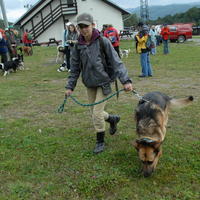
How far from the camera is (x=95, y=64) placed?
11.0ft

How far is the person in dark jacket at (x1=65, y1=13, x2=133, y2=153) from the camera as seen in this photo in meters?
3.28

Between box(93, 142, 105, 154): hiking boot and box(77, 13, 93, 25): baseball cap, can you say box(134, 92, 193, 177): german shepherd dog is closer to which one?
box(93, 142, 105, 154): hiking boot

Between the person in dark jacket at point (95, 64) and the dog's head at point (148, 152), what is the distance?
809 mm

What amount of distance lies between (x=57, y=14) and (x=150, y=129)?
30.7m

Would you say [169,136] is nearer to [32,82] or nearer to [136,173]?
[136,173]

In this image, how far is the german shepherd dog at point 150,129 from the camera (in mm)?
2857

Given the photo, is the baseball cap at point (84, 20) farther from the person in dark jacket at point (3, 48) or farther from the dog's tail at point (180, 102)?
the person in dark jacket at point (3, 48)

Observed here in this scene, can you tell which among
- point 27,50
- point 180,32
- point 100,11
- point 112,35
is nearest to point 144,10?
point 100,11

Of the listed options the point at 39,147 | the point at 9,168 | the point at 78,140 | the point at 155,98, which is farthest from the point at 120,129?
the point at 9,168

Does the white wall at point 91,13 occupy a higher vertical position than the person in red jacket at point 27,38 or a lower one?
higher

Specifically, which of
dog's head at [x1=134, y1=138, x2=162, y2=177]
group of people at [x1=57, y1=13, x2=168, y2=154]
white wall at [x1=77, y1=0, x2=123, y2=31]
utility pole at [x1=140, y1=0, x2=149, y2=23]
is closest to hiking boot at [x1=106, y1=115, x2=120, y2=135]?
group of people at [x1=57, y1=13, x2=168, y2=154]

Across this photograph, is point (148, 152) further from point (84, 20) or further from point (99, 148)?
point (84, 20)

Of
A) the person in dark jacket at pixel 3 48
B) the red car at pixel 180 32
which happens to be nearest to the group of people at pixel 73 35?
the person in dark jacket at pixel 3 48

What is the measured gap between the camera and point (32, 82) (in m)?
9.57
